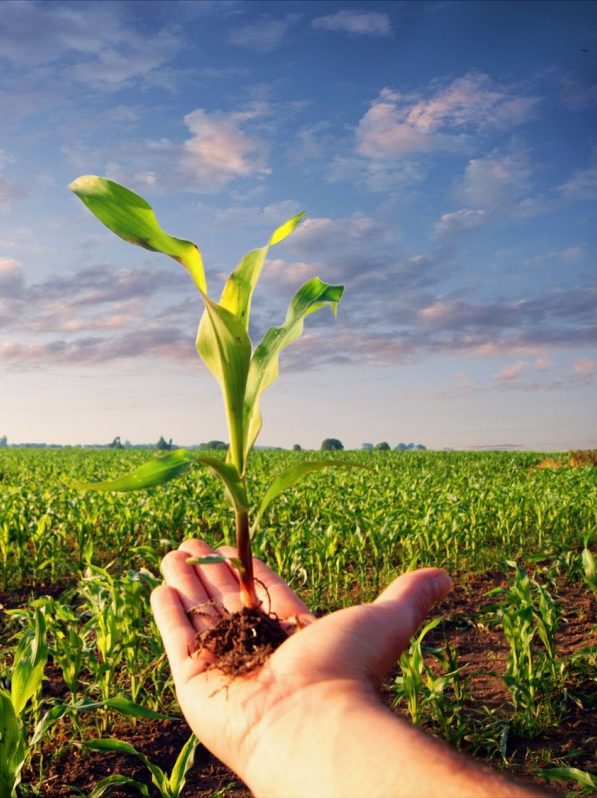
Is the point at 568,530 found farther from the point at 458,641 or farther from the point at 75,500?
the point at 75,500

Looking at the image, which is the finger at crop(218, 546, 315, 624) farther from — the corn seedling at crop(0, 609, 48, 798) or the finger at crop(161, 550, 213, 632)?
the corn seedling at crop(0, 609, 48, 798)

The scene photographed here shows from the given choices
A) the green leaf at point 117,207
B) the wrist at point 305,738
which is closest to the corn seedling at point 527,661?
the wrist at point 305,738

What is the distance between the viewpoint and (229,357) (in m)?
2.37

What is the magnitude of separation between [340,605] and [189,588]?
352 centimetres

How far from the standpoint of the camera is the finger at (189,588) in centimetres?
262

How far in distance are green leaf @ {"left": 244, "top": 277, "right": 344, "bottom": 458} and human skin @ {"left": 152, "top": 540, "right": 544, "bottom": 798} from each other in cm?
69

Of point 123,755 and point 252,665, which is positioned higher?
point 252,665

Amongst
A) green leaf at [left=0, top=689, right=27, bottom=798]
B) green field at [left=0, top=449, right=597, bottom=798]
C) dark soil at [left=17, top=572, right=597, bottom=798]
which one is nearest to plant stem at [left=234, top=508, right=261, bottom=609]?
dark soil at [left=17, top=572, right=597, bottom=798]

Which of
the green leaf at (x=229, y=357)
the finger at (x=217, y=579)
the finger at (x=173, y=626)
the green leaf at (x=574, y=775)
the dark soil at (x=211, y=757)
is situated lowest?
the dark soil at (x=211, y=757)

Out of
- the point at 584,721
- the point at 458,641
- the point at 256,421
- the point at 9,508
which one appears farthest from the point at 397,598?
the point at 9,508

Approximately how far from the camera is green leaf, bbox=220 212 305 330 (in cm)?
251

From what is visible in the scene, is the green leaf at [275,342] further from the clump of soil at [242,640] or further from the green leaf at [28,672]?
the green leaf at [28,672]

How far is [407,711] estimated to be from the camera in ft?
13.4

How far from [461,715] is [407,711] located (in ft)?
1.01
